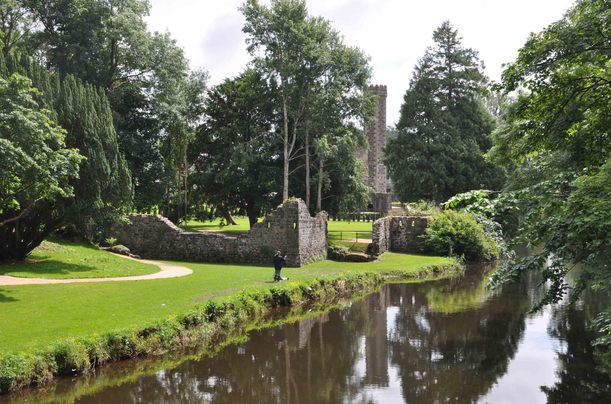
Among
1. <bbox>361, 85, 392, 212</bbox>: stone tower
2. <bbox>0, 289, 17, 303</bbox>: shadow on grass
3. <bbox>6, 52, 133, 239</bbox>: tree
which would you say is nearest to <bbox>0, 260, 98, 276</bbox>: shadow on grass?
<bbox>6, 52, 133, 239</bbox>: tree

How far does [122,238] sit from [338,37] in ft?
59.7

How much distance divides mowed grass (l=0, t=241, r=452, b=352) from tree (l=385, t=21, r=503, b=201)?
68.1 ft

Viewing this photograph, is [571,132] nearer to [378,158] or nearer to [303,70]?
[303,70]

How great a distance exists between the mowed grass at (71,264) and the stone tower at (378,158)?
115 feet

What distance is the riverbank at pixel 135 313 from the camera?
34.7 ft

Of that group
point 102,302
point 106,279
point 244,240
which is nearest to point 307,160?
point 244,240

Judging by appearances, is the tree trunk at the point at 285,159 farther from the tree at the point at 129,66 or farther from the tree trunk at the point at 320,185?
the tree at the point at 129,66

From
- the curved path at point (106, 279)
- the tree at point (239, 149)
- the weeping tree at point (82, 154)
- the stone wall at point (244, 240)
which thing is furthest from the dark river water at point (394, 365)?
the tree at point (239, 149)

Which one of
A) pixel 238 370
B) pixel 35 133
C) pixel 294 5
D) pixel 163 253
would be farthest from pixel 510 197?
pixel 294 5

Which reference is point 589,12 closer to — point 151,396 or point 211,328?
point 151,396

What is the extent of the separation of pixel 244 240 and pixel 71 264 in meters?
7.62

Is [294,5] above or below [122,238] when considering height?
above

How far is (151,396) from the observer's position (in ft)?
33.6

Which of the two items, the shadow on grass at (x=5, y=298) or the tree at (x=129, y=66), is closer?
the shadow on grass at (x=5, y=298)
